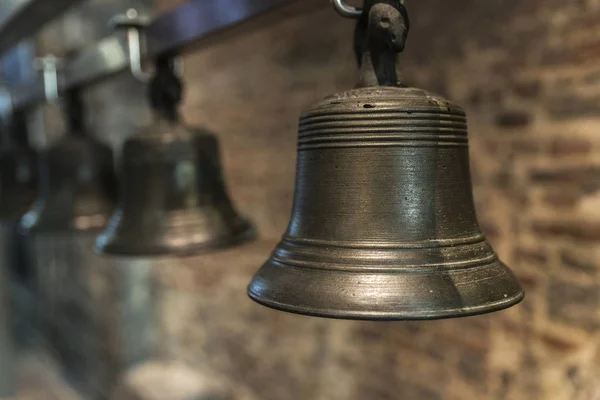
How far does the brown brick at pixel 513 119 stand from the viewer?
158cm

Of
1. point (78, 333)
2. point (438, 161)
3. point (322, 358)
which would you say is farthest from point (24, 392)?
point (438, 161)

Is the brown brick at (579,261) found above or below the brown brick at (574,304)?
above

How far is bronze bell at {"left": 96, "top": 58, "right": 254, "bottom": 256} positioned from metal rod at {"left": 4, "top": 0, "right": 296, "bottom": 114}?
0.11 metres

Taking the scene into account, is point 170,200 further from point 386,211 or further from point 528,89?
point 528,89

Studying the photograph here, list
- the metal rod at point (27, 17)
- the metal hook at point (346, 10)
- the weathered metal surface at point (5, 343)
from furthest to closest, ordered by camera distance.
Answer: the weathered metal surface at point (5, 343), the metal rod at point (27, 17), the metal hook at point (346, 10)

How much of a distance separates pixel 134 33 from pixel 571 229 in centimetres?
127

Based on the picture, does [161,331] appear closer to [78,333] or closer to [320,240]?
[78,333]

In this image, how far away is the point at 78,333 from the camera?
13.8ft

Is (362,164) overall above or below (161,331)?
above

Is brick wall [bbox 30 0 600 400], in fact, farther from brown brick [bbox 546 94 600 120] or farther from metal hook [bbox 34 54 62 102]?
metal hook [bbox 34 54 62 102]

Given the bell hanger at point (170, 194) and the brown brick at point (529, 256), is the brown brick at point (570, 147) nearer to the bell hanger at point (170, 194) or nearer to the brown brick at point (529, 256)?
the brown brick at point (529, 256)

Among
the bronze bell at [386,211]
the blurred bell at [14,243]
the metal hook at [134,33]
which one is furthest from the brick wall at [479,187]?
the blurred bell at [14,243]

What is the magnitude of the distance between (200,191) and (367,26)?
71 cm

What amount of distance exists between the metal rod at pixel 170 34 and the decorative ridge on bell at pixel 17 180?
36cm
